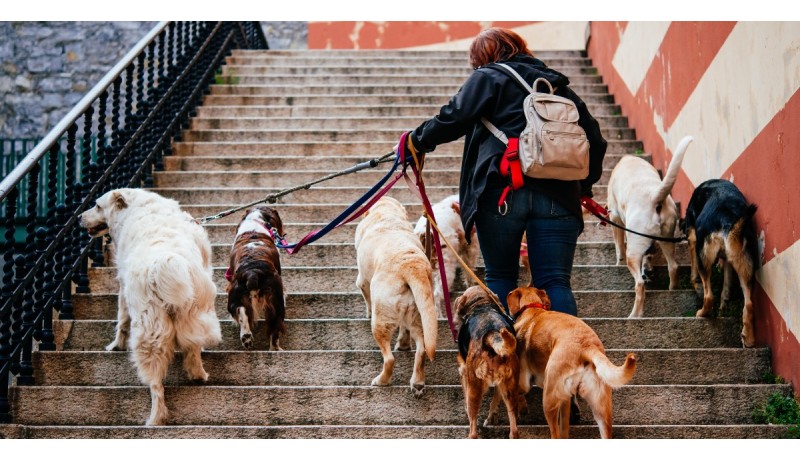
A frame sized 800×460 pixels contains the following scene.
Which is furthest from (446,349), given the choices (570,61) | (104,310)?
(570,61)

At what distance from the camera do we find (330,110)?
10.2 metres

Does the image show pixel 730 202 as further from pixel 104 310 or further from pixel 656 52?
pixel 104 310

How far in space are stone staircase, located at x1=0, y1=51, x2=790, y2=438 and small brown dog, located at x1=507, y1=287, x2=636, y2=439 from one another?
311 mm

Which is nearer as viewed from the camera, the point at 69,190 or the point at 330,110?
the point at 69,190

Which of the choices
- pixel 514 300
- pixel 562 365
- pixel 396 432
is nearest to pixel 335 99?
A: pixel 514 300

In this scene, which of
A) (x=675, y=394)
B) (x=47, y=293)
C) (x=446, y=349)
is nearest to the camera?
(x=675, y=394)

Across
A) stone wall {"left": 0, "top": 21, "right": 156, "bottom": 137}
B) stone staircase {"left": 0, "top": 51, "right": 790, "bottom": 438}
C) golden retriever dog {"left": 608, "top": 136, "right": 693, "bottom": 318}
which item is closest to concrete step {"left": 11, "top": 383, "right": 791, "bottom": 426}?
stone staircase {"left": 0, "top": 51, "right": 790, "bottom": 438}

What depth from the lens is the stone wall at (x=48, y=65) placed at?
14383 millimetres

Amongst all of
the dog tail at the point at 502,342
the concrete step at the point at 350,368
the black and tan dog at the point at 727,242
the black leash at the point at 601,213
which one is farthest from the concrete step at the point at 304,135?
the dog tail at the point at 502,342

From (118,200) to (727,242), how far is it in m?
3.99

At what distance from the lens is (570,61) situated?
38.5 feet

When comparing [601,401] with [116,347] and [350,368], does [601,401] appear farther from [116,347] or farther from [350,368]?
[116,347]

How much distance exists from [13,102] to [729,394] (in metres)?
12.7

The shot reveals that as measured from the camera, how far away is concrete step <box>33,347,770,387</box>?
5.33 meters
